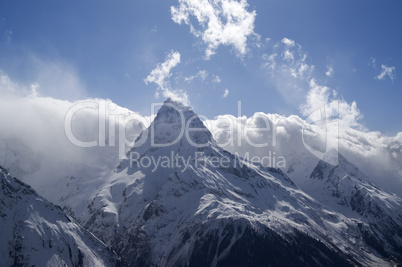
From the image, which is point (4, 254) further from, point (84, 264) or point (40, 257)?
point (84, 264)

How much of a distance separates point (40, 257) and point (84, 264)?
24.1m

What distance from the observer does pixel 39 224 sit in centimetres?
19938

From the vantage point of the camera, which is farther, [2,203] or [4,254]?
[2,203]

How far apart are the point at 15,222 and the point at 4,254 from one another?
1992 centimetres

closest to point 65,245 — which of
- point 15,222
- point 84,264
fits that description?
point 84,264

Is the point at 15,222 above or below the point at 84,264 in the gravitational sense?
above

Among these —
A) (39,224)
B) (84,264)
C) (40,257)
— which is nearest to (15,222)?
(39,224)

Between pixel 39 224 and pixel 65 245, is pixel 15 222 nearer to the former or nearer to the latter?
pixel 39 224

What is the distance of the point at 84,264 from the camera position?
197875mm

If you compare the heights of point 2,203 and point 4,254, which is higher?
point 2,203

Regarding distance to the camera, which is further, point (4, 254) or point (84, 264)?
point (84, 264)

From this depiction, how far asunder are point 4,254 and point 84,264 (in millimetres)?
38878

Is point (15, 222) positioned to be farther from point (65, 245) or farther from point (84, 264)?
point (84, 264)

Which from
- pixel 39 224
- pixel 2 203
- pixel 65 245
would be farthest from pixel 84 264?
pixel 2 203
